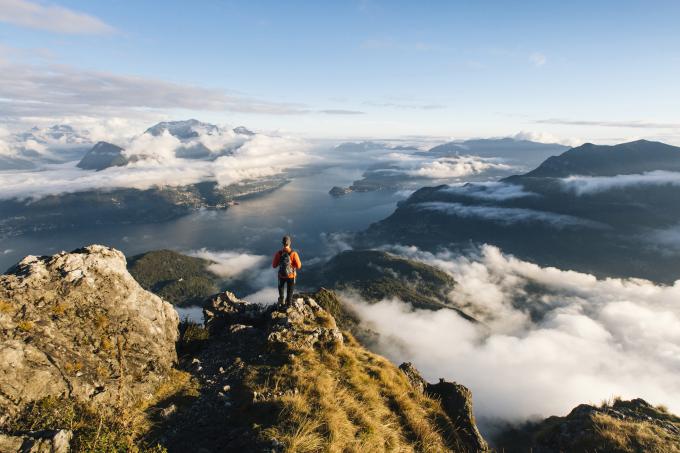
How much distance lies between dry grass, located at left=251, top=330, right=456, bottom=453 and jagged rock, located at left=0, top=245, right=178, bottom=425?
4.91m

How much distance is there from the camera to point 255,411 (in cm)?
1145

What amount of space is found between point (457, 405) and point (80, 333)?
16.8 meters

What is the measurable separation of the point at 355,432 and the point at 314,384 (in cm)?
272

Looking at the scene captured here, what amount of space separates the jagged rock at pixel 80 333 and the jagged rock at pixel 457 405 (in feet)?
42.2

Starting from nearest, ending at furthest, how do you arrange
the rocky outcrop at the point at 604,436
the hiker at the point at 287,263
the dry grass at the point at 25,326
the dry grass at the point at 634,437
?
the dry grass at the point at 25,326
the dry grass at the point at 634,437
the rocky outcrop at the point at 604,436
the hiker at the point at 287,263

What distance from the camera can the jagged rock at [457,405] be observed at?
47.4 ft

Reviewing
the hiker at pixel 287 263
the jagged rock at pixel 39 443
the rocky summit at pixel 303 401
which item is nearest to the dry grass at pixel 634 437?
the rocky summit at pixel 303 401

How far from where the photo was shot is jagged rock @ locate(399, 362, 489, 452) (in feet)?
47.4

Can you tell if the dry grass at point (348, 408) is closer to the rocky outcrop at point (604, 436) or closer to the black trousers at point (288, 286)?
the rocky outcrop at point (604, 436)

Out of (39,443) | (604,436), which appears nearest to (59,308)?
(39,443)

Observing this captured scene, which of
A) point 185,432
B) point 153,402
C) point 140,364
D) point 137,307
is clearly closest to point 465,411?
point 185,432

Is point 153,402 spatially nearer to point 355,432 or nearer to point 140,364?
point 140,364

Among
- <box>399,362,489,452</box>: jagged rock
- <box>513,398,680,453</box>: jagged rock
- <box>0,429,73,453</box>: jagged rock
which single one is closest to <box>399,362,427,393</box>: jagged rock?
<box>399,362,489,452</box>: jagged rock

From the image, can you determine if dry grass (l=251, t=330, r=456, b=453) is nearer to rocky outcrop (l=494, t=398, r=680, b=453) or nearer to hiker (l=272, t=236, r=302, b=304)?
rocky outcrop (l=494, t=398, r=680, b=453)
